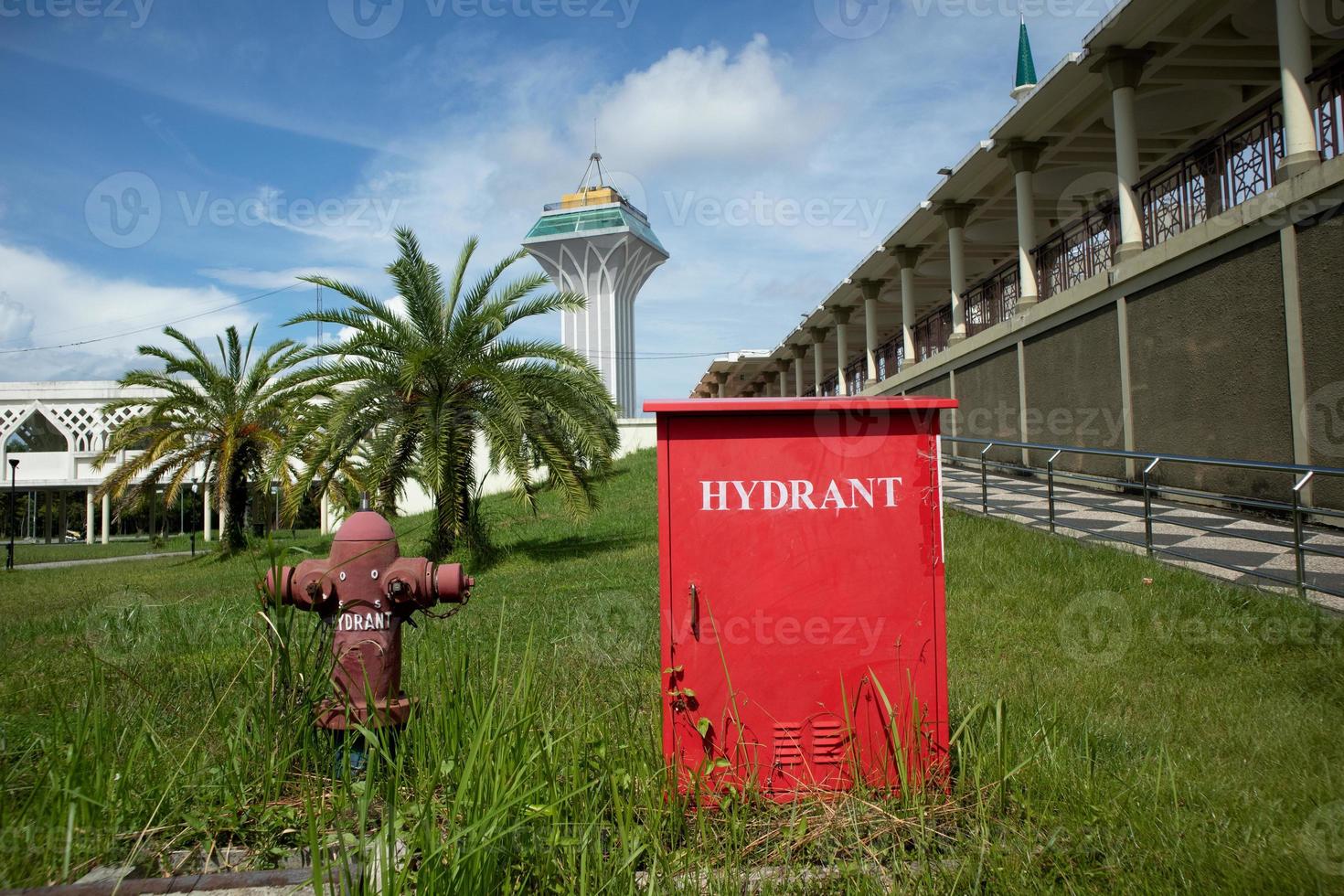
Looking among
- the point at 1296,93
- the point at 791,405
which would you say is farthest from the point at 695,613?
the point at 1296,93

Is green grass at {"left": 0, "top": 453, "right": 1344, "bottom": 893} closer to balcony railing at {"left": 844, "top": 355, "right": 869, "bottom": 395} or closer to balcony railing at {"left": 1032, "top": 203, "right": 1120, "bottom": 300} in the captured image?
balcony railing at {"left": 1032, "top": 203, "right": 1120, "bottom": 300}

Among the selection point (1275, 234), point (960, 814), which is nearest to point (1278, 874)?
point (960, 814)

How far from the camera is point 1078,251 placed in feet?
53.9

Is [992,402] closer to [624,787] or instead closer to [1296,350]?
[1296,350]

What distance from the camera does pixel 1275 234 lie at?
32.4 ft

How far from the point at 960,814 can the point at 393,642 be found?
2.27 m

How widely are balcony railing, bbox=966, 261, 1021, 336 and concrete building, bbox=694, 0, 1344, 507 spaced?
0.21 feet

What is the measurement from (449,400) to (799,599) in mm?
12157

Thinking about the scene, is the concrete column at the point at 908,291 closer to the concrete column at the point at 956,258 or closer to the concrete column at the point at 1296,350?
the concrete column at the point at 956,258

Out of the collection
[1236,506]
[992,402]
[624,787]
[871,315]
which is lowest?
[624,787]

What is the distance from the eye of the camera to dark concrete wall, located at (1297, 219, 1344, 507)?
8.99 meters

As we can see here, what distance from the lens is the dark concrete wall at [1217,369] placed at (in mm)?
10078

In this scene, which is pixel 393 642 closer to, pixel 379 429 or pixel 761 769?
pixel 761 769

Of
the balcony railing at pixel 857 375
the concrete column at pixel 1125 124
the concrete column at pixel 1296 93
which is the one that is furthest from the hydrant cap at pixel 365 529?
the balcony railing at pixel 857 375
